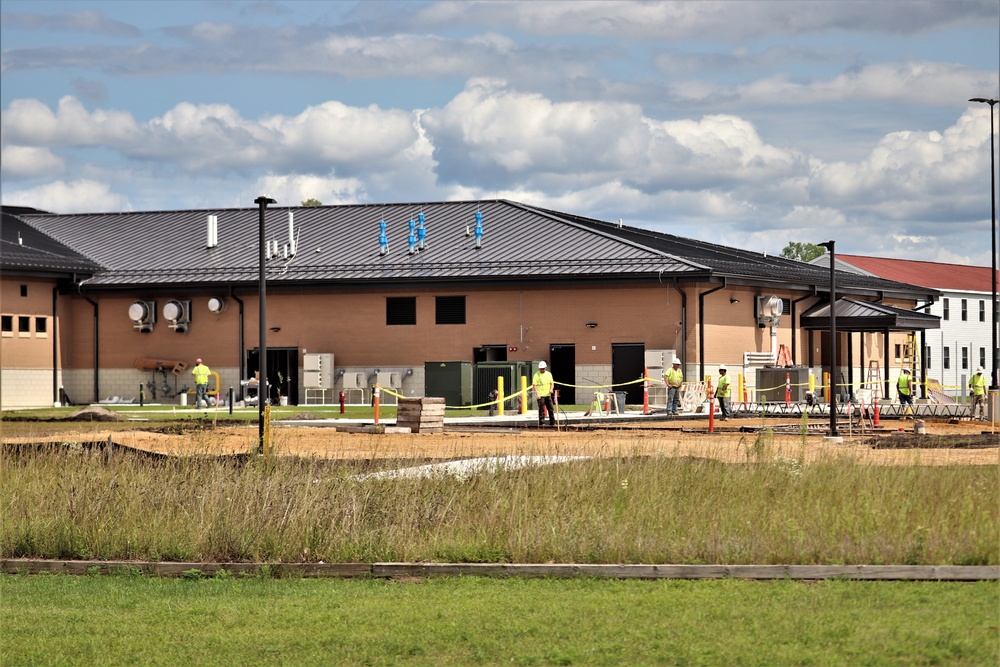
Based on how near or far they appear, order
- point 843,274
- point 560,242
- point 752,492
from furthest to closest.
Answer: point 843,274
point 560,242
point 752,492

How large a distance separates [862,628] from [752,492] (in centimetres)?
483

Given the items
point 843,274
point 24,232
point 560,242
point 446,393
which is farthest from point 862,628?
point 24,232

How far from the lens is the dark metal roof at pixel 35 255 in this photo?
180ft

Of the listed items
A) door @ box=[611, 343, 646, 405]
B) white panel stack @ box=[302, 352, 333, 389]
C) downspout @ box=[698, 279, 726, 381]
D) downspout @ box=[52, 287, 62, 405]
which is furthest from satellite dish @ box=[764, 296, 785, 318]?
downspout @ box=[52, 287, 62, 405]

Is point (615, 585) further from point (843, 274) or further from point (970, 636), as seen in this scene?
point (843, 274)

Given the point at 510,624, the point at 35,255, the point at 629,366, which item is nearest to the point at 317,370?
the point at 629,366

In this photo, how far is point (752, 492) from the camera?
1521 cm

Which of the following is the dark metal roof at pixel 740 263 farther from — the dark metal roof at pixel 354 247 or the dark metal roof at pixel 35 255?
the dark metal roof at pixel 35 255

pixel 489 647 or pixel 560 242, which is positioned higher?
pixel 560 242

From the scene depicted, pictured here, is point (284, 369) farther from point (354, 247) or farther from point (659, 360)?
point (659, 360)

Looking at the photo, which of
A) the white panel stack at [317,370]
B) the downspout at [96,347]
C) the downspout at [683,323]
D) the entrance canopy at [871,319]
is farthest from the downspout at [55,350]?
the entrance canopy at [871,319]

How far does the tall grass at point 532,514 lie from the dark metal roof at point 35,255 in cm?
3911

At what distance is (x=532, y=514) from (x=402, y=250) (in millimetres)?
42899

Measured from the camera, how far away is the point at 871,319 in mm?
53594
